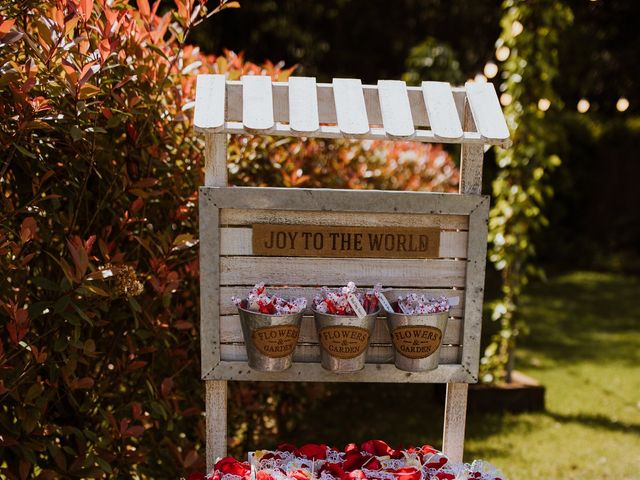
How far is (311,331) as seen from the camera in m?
2.49

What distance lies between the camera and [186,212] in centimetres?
286

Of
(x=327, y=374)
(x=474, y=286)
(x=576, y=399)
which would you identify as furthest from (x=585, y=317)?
(x=327, y=374)

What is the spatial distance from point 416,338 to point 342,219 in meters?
0.45

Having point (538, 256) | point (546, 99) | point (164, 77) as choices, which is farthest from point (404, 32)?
point (164, 77)

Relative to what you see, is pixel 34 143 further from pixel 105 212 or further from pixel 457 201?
pixel 457 201

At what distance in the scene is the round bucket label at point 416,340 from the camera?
234 cm

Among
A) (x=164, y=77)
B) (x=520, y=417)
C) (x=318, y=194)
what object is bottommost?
(x=520, y=417)

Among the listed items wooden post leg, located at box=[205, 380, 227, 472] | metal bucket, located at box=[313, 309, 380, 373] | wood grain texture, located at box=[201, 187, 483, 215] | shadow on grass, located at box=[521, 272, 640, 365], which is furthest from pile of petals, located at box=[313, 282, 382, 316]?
shadow on grass, located at box=[521, 272, 640, 365]

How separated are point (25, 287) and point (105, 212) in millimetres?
416

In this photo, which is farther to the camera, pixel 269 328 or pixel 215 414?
pixel 215 414

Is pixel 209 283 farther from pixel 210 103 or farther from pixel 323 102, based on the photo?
pixel 323 102

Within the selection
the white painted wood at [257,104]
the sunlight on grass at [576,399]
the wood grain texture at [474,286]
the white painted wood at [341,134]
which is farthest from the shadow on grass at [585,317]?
the white painted wood at [257,104]

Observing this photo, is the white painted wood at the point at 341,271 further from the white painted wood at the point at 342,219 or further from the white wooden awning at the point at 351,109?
the white wooden awning at the point at 351,109

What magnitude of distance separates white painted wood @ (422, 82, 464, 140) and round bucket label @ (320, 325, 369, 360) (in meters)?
0.65
